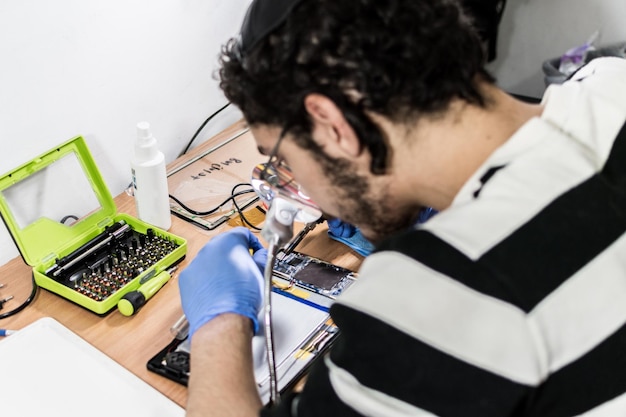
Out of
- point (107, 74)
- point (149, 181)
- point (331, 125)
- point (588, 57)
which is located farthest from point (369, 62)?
point (588, 57)

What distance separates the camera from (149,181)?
3.68ft

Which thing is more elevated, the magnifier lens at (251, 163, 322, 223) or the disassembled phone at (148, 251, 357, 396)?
the magnifier lens at (251, 163, 322, 223)

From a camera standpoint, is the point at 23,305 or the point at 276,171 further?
the point at 23,305

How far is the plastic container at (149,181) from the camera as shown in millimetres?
1096

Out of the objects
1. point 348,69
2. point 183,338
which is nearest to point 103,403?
point 183,338

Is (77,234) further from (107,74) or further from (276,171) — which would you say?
(276,171)

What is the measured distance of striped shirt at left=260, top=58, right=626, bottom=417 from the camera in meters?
0.58

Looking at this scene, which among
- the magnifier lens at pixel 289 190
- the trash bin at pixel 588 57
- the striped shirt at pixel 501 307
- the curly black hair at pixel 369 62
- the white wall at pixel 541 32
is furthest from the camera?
the white wall at pixel 541 32

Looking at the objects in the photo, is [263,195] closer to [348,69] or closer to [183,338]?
[183,338]

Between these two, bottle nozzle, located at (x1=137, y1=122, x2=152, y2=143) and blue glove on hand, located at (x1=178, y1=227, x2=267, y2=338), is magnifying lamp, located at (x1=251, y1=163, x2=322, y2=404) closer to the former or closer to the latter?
blue glove on hand, located at (x1=178, y1=227, x2=267, y2=338)

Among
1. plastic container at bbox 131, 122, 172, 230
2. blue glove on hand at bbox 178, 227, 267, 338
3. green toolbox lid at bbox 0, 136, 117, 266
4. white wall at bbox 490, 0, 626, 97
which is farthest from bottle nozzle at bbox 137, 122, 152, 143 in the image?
white wall at bbox 490, 0, 626, 97

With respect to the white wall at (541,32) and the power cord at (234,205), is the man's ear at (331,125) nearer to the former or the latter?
the power cord at (234,205)

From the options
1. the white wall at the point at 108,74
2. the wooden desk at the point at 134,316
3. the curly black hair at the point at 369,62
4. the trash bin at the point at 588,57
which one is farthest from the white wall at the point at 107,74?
the trash bin at the point at 588,57

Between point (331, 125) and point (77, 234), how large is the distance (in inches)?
24.0
